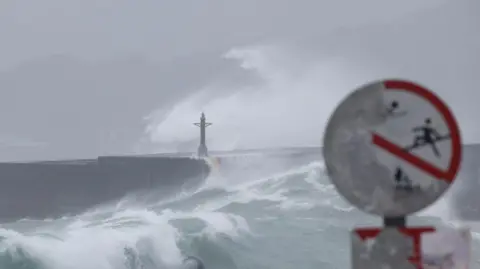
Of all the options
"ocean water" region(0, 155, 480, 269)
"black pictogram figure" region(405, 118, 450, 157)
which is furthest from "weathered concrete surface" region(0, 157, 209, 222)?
"black pictogram figure" region(405, 118, 450, 157)

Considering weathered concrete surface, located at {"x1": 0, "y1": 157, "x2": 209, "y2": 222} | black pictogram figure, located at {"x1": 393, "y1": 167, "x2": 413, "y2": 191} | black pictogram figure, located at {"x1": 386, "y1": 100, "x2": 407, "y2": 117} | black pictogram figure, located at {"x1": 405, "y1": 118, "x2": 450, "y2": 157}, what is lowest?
black pictogram figure, located at {"x1": 393, "y1": 167, "x2": 413, "y2": 191}

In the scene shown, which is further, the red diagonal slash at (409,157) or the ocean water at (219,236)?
the ocean water at (219,236)

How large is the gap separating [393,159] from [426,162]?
83mm

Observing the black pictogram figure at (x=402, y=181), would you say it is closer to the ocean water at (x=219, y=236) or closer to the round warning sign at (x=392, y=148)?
the round warning sign at (x=392, y=148)

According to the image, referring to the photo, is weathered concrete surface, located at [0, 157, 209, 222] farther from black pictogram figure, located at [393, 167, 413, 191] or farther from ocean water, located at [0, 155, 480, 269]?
black pictogram figure, located at [393, 167, 413, 191]

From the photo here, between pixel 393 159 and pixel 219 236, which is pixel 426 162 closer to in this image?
pixel 393 159

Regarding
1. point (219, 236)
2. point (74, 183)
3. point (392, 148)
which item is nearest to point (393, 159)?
point (392, 148)

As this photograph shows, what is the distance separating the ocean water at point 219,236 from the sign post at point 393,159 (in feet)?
39.4

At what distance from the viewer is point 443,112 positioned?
2.18 meters

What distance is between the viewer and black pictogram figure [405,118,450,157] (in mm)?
2168

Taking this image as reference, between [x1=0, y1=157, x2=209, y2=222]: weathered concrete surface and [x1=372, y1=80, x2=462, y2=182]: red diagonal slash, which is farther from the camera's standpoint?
[x1=0, y1=157, x2=209, y2=222]: weathered concrete surface

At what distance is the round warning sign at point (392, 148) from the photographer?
85.5 inches

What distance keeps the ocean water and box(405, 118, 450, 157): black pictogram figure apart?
39.5 feet

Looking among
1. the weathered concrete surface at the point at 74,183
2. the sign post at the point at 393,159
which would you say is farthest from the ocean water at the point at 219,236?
the sign post at the point at 393,159
